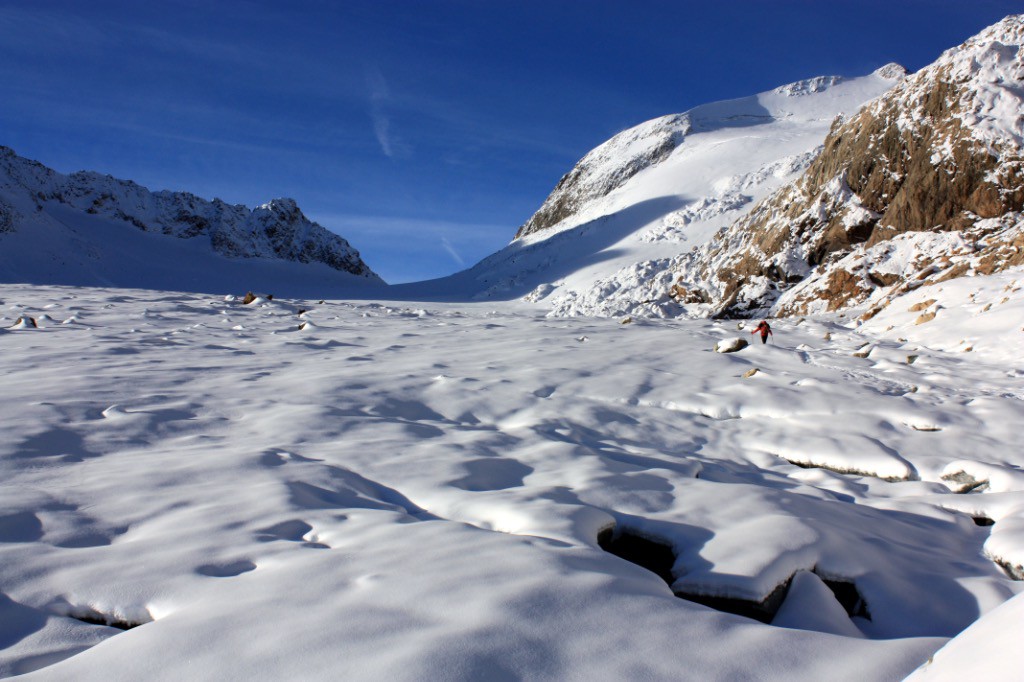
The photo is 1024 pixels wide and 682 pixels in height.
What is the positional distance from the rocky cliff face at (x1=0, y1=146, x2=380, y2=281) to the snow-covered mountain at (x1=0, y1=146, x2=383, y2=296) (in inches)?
3.2

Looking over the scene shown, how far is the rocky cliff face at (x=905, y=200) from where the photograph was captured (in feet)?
53.8

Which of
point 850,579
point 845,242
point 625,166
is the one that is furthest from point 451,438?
point 625,166

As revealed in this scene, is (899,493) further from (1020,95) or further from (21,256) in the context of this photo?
(21,256)

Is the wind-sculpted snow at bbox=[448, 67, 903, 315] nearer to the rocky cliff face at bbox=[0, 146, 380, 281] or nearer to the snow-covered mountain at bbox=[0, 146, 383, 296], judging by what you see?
the snow-covered mountain at bbox=[0, 146, 383, 296]

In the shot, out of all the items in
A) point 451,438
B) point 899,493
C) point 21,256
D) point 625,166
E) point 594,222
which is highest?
point 625,166

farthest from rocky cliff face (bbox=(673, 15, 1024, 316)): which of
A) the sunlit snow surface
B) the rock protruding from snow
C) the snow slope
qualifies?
the sunlit snow surface

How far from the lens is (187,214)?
4881 centimetres

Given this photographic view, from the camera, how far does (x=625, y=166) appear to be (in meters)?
46.9

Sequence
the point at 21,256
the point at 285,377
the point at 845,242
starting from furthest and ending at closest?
the point at 21,256 < the point at 845,242 < the point at 285,377

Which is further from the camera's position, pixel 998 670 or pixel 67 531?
pixel 67 531

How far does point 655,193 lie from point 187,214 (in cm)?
3516

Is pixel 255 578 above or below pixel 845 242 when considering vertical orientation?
below

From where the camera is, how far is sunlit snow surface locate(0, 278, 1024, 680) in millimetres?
2156

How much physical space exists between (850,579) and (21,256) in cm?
3908
